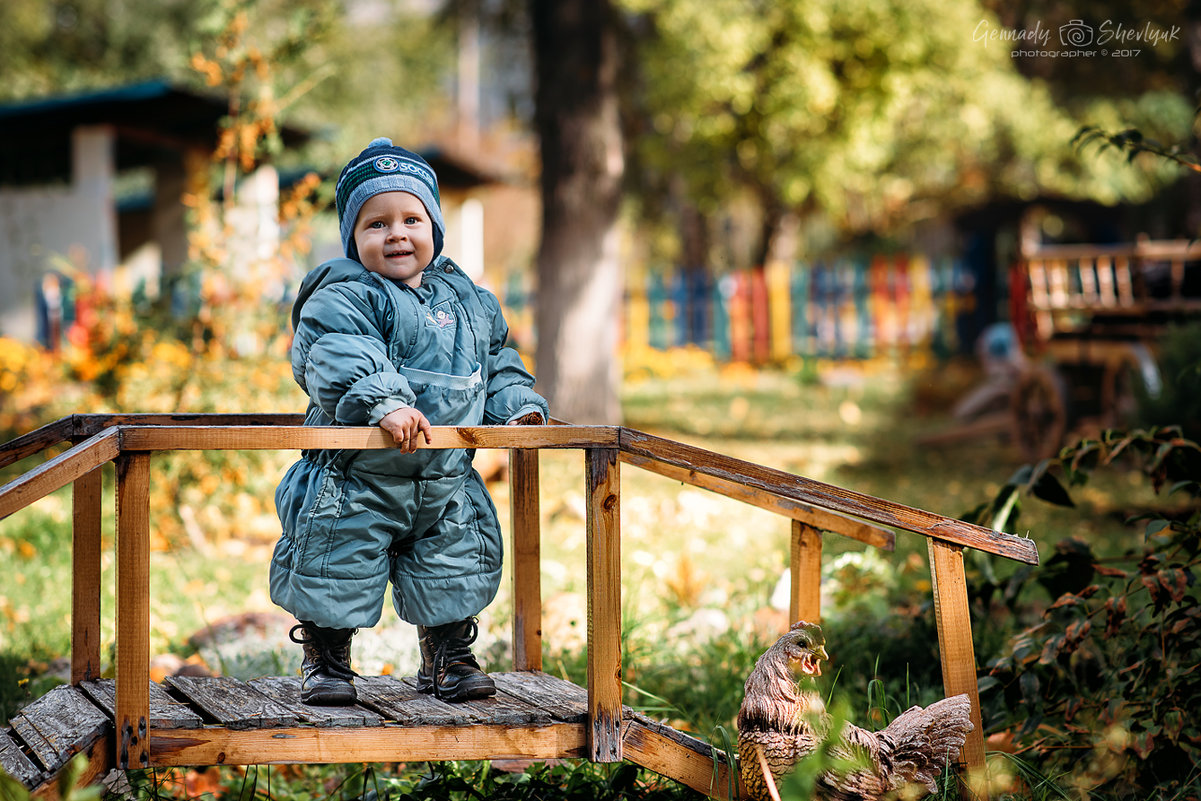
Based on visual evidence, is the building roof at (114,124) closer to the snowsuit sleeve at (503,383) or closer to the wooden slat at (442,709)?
the snowsuit sleeve at (503,383)

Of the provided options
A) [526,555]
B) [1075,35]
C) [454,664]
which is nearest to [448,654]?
[454,664]

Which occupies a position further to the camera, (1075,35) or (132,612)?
(1075,35)

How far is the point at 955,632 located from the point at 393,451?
1.27 metres

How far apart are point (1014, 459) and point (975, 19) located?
24.4ft

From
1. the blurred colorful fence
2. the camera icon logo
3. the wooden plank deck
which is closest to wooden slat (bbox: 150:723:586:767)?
the wooden plank deck

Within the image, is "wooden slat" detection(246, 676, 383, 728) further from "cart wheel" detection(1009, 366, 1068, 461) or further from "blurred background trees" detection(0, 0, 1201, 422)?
"cart wheel" detection(1009, 366, 1068, 461)

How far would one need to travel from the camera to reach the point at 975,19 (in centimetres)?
1358

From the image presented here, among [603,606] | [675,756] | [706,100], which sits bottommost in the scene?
[675,756]

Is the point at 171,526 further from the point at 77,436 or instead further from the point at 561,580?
the point at 77,436

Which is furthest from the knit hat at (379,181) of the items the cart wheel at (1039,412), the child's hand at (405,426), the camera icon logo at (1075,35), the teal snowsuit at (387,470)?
the camera icon logo at (1075,35)

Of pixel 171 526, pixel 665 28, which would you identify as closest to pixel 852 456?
pixel 171 526

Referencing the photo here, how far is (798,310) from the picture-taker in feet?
53.8

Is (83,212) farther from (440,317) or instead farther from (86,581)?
(440,317)

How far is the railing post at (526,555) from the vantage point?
2.89 m
